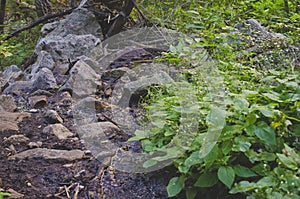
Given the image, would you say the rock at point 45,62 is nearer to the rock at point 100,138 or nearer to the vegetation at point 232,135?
the rock at point 100,138

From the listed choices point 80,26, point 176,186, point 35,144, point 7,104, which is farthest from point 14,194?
point 80,26

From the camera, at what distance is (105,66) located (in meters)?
3.73

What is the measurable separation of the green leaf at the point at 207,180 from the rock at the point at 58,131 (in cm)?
117

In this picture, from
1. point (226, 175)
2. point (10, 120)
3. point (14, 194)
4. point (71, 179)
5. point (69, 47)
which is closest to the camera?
point (226, 175)

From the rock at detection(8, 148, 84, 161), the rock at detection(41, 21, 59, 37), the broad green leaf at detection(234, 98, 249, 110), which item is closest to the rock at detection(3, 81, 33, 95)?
the rock at detection(8, 148, 84, 161)

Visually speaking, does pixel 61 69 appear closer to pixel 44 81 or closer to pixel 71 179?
pixel 44 81

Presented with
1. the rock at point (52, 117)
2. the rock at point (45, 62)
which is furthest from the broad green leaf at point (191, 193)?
the rock at point (45, 62)

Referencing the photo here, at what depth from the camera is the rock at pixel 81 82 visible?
322 centimetres

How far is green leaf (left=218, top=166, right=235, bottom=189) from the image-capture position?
4.76 feet

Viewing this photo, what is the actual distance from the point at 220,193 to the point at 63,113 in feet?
5.08

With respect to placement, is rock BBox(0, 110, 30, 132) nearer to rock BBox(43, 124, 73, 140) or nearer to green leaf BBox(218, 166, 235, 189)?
rock BBox(43, 124, 73, 140)

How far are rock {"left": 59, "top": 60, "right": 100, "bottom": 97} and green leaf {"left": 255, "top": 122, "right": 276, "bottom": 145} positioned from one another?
1.88m

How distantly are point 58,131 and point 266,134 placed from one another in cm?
147

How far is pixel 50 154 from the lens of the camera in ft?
7.43
